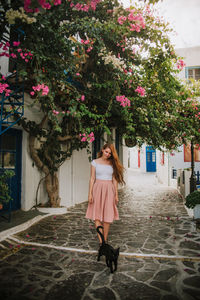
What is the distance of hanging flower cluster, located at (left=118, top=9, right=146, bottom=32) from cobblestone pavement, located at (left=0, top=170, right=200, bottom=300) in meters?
4.94


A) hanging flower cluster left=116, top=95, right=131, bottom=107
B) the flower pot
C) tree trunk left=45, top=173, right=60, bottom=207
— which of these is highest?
hanging flower cluster left=116, top=95, right=131, bottom=107

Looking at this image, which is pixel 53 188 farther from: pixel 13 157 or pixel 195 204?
pixel 195 204

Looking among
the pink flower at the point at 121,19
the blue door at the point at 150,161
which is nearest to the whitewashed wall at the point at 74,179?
the pink flower at the point at 121,19

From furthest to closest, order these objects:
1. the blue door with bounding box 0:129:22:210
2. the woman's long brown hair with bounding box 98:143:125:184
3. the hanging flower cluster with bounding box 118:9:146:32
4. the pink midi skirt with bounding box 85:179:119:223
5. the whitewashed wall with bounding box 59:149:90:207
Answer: the whitewashed wall with bounding box 59:149:90:207 → the blue door with bounding box 0:129:22:210 → the hanging flower cluster with bounding box 118:9:146:32 → the woman's long brown hair with bounding box 98:143:125:184 → the pink midi skirt with bounding box 85:179:119:223

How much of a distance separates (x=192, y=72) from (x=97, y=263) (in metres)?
15.5

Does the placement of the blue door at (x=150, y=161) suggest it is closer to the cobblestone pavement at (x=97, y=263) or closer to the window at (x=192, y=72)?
the window at (x=192, y=72)

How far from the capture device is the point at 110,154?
4070 mm

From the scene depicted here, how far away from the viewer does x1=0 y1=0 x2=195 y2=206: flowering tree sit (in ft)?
16.1

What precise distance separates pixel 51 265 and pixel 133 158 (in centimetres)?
3914

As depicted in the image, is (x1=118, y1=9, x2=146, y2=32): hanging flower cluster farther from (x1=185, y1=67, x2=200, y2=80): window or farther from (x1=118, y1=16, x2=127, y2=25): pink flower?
(x1=185, y1=67, x2=200, y2=80): window

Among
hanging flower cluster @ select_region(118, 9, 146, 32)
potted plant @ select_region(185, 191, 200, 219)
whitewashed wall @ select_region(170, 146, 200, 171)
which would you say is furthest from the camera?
whitewashed wall @ select_region(170, 146, 200, 171)

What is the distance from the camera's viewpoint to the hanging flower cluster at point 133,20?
5.27 m

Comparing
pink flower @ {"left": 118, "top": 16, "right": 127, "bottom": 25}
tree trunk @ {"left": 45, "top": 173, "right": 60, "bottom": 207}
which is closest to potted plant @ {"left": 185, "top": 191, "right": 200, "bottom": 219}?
tree trunk @ {"left": 45, "top": 173, "right": 60, "bottom": 207}

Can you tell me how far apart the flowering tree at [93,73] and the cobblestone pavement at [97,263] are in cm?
249
